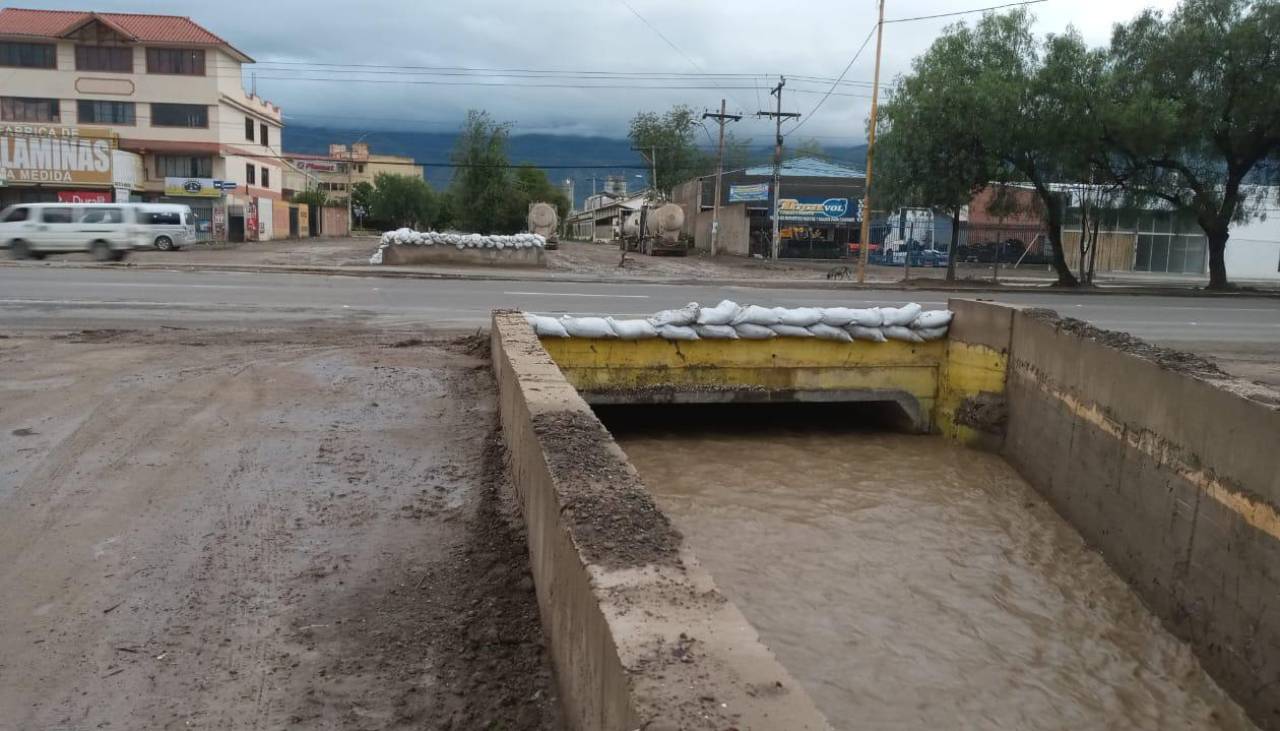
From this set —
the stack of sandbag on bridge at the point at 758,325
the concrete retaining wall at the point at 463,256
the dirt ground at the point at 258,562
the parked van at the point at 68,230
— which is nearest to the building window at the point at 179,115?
the parked van at the point at 68,230

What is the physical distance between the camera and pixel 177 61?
5303cm

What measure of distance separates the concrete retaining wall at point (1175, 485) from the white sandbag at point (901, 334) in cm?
159

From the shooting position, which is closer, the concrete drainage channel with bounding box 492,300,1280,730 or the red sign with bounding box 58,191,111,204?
the concrete drainage channel with bounding box 492,300,1280,730

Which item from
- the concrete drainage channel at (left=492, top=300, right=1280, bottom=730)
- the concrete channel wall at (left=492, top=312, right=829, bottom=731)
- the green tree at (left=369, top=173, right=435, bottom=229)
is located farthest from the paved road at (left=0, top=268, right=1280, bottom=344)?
the green tree at (left=369, top=173, right=435, bottom=229)

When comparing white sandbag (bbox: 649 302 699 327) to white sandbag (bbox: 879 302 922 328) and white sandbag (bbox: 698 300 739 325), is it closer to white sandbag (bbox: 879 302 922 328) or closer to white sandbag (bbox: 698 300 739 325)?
white sandbag (bbox: 698 300 739 325)

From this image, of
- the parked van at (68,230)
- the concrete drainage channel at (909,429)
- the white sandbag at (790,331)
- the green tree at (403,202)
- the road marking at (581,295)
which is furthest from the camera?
the green tree at (403,202)

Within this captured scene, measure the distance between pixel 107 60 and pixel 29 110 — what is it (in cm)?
534

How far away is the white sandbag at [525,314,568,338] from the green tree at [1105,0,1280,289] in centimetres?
2189

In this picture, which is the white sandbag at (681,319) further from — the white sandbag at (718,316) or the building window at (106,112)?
the building window at (106,112)

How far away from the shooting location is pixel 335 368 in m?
9.11

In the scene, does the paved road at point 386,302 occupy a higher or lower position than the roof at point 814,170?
lower

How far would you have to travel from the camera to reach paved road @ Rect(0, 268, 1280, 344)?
1346 cm

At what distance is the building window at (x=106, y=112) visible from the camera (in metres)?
52.8

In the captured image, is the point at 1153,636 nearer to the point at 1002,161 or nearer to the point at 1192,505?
the point at 1192,505
